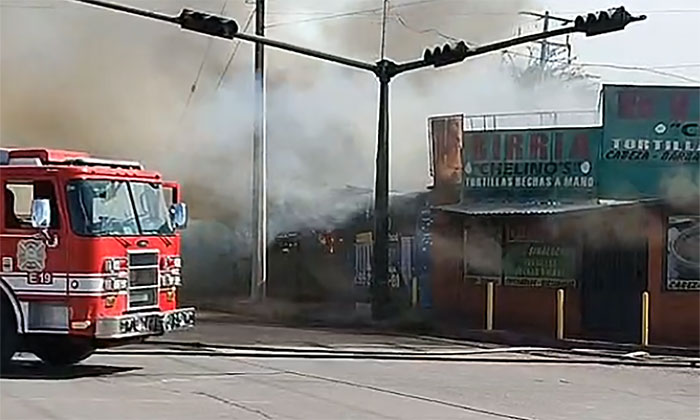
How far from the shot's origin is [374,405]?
12617 mm

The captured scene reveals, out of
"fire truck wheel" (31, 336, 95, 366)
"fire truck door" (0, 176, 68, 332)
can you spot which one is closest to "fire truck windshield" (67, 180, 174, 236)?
"fire truck door" (0, 176, 68, 332)

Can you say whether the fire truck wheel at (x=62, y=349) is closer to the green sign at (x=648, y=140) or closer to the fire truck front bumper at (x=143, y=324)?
the fire truck front bumper at (x=143, y=324)

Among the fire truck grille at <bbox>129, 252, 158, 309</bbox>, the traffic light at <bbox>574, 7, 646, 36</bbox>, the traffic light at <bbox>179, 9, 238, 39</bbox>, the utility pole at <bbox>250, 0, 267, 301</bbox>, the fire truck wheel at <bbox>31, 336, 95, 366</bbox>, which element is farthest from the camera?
the utility pole at <bbox>250, 0, 267, 301</bbox>

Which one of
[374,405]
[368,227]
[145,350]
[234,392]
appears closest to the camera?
[374,405]

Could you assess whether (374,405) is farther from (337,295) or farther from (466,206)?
(337,295)

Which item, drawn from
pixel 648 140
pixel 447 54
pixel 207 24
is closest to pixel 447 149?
pixel 648 140

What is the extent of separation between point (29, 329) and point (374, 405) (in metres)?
4.36

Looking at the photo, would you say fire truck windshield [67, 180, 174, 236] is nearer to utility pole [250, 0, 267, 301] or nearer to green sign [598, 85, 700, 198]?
green sign [598, 85, 700, 198]

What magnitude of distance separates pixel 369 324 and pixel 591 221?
4.36 m

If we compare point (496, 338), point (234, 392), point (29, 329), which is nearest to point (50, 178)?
point (29, 329)

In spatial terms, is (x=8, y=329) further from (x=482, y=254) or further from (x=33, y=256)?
Answer: (x=482, y=254)

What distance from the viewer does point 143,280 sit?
15.2 meters

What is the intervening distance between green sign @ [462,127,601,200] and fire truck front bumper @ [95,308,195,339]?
9985 millimetres

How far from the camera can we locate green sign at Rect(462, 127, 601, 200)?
2377 cm
